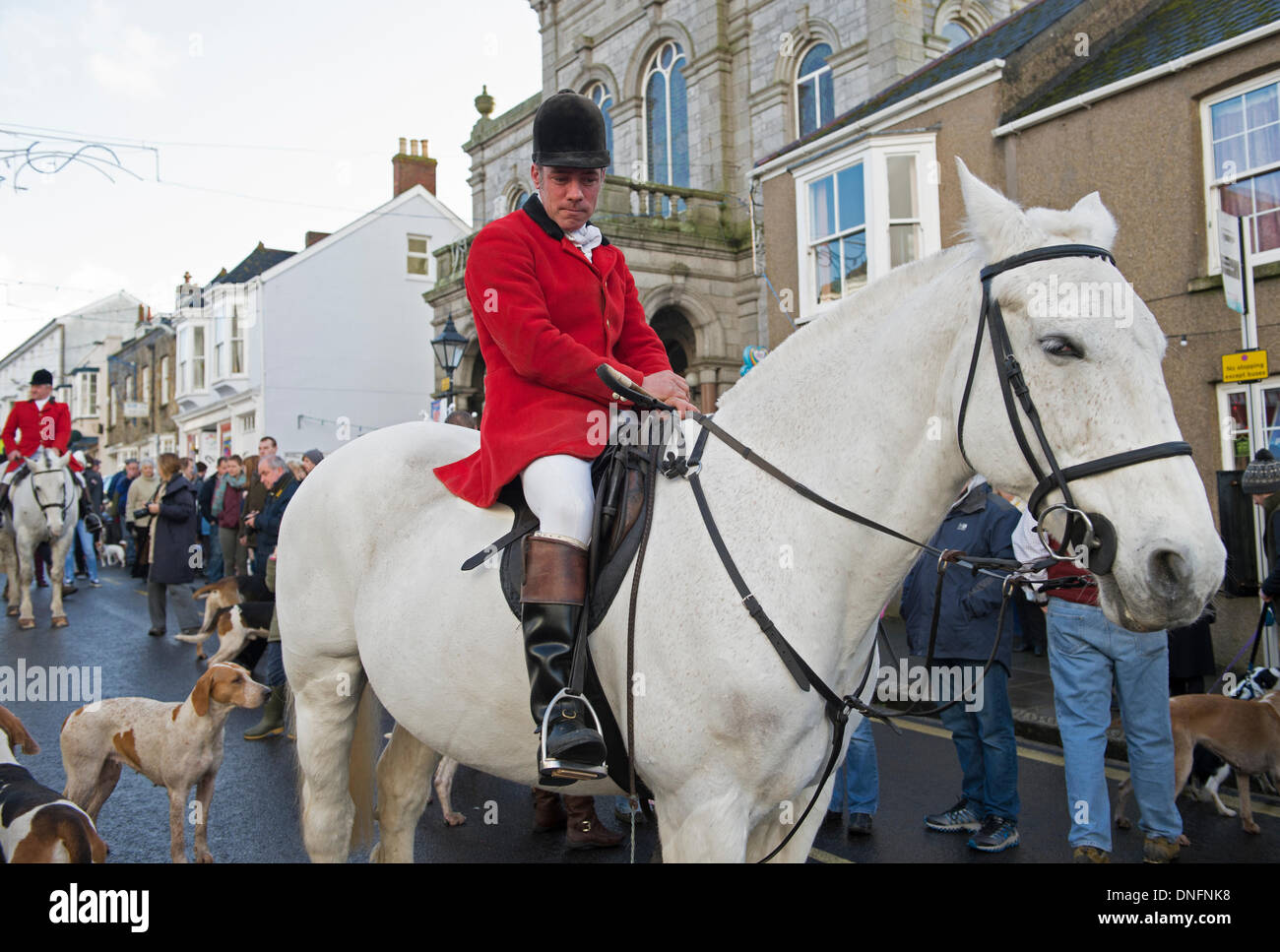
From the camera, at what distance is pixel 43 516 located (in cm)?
1228

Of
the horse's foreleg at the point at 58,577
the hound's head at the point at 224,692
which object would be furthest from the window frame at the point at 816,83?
the hound's head at the point at 224,692

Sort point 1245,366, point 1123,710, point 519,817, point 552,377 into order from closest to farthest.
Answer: point 552,377 → point 1123,710 → point 519,817 → point 1245,366

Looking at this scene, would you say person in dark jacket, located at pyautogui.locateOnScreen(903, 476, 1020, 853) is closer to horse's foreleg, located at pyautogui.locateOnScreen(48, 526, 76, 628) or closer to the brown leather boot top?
the brown leather boot top

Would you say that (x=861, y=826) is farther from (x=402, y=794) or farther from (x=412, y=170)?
(x=412, y=170)

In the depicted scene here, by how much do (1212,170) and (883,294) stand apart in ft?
33.3

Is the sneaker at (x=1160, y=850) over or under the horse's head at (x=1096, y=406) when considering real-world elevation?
under

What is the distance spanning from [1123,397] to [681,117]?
2111cm

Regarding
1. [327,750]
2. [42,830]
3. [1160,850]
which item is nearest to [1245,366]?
[1160,850]

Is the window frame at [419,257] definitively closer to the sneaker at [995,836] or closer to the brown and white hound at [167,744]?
the brown and white hound at [167,744]

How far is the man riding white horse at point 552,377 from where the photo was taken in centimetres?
253

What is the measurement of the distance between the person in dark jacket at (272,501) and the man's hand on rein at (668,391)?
7086 mm

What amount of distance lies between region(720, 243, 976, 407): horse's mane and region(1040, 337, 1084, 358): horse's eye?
0.42 meters

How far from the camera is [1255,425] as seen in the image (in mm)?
9781

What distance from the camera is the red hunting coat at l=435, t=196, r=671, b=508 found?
2.74 metres
